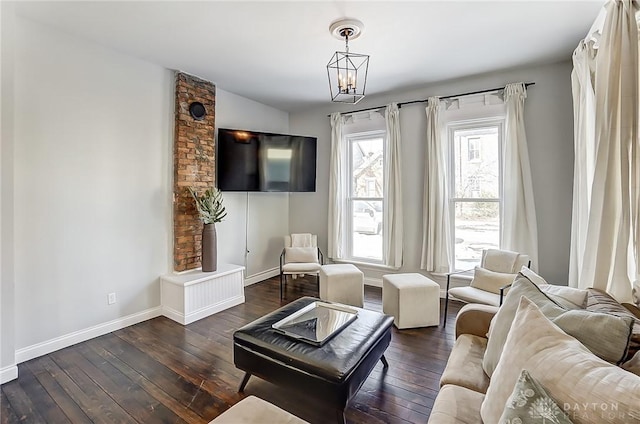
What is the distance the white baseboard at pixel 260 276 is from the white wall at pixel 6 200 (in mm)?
2719

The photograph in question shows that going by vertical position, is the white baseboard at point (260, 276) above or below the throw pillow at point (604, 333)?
below

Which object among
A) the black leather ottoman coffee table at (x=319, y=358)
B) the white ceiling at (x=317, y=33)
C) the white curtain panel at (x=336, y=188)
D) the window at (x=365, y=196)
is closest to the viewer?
the black leather ottoman coffee table at (x=319, y=358)

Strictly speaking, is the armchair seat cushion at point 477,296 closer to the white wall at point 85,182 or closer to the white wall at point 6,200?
the white wall at point 85,182

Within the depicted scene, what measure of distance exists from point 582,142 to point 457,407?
8.97 feet

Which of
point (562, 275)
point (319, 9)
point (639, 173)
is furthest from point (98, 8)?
point (562, 275)

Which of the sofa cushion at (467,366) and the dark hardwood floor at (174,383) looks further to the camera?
the dark hardwood floor at (174,383)

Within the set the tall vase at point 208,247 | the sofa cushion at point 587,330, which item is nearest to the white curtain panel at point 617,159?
the sofa cushion at point 587,330

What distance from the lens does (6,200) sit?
7.45 feet

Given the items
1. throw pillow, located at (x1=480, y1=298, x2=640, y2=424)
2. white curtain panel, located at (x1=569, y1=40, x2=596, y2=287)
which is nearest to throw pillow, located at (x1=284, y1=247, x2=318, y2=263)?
white curtain panel, located at (x1=569, y1=40, x2=596, y2=287)

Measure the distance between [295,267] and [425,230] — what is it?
6.31 ft

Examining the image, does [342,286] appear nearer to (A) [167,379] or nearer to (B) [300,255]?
(B) [300,255]

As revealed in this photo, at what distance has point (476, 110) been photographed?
3.89 metres

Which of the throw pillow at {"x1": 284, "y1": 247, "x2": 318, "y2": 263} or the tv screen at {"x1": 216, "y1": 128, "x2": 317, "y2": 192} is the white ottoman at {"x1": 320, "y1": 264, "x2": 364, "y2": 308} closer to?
the throw pillow at {"x1": 284, "y1": 247, "x2": 318, "y2": 263}

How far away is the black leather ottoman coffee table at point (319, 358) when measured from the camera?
67.1 inches
